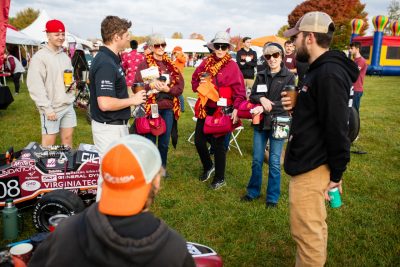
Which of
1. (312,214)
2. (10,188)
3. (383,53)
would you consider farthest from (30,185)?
(383,53)

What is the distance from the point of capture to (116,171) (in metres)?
1.32

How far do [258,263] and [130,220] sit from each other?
241 centimetres

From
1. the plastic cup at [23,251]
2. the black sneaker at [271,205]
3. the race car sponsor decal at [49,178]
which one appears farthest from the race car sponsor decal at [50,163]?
the black sneaker at [271,205]

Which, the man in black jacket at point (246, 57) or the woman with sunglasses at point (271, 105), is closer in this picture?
the woman with sunglasses at point (271, 105)

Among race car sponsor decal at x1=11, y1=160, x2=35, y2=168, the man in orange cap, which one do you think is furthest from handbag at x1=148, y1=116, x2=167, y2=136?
race car sponsor decal at x1=11, y1=160, x2=35, y2=168

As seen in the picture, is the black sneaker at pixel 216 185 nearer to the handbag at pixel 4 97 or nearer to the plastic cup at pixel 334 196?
the plastic cup at pixel 334 196

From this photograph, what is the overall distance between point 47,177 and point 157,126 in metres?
1.68

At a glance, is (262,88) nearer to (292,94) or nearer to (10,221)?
(292,94)

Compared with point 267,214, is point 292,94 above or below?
above

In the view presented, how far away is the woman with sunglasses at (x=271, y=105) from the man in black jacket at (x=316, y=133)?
167cm

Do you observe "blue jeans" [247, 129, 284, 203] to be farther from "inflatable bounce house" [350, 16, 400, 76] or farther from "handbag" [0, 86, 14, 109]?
"inflatable bounce house" [350, 16, 400, 76]

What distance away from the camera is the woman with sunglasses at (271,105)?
422 centimetres

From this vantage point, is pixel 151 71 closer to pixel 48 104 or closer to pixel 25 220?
pixel 48 104

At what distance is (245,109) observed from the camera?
4512mm
